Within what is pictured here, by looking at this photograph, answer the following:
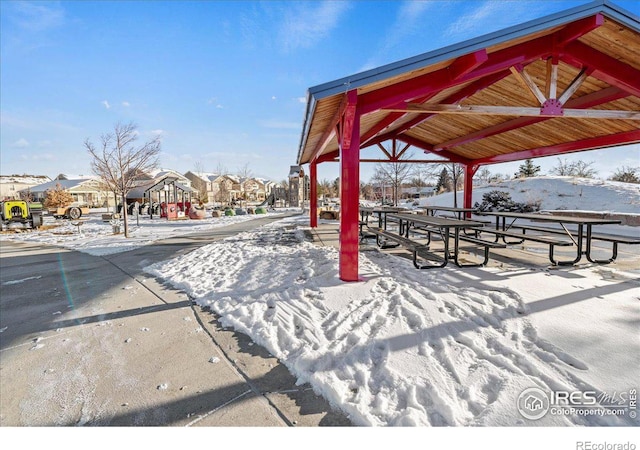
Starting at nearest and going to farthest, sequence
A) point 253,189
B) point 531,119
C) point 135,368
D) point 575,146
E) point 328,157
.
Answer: point 135,368 → point 531,119 → point 575,146 → point 328,157 → point 253,189

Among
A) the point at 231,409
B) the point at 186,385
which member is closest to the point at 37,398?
the point at 186,385

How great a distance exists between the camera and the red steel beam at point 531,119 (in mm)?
6367

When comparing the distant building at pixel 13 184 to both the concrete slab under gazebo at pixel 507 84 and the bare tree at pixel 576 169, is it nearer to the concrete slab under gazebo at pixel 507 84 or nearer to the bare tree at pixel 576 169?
the concrete slab under gazebo at pixel 507 84

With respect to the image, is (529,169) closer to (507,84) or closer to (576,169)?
(576,169)

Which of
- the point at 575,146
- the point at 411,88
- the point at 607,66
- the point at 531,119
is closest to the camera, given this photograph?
the point at 411,88

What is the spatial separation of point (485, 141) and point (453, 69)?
21.8 feet

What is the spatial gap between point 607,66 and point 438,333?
5.97m

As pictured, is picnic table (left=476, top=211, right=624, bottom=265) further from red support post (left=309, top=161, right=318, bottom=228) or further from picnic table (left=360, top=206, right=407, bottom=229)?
red support post (left=309, top=161, right=318, bottom=228)

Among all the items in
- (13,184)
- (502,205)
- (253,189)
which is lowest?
(502,205)

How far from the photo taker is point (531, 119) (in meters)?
7.71

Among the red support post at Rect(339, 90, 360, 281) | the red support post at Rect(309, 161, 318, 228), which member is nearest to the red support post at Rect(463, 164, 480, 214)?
the red support post at Rect(309, 161, 318, 228)

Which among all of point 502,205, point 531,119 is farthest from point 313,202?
point 502,205

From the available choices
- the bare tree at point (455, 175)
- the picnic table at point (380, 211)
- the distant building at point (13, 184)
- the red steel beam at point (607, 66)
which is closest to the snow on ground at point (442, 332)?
the red steel beam at point (607, 66)
